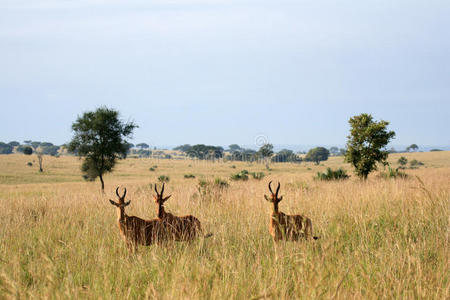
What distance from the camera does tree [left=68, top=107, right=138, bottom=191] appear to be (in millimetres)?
33875

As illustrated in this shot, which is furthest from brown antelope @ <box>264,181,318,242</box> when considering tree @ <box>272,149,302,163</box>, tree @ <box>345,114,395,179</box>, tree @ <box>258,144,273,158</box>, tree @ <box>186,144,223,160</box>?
tree @ <box>186,144,223,160</box>

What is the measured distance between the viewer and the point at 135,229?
4.11m

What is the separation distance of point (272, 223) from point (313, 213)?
2504 millimetres

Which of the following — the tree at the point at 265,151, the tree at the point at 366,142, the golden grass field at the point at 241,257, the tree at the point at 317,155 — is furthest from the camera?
the tree at the point at 317,155

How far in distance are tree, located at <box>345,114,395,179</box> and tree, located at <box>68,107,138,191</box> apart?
2293cm

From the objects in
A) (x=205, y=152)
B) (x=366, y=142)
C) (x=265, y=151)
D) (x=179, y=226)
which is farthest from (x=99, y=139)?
(x=205, y=152)

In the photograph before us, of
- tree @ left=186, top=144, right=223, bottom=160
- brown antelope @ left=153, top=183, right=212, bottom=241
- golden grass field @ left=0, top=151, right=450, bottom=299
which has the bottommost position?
golden grass field @ left=0, top=151, right=450, bottom=299

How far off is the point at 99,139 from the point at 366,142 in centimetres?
2486

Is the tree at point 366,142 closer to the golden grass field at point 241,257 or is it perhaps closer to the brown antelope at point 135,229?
the golden grass field at point 241,257

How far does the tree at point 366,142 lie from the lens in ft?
66.4

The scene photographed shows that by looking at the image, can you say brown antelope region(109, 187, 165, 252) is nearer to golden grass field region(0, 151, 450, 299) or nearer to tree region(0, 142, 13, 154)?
golden grass field region(0, 151, 450, 299)

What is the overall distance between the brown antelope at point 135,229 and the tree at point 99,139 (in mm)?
31015

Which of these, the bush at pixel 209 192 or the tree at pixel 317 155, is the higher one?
the tree at pixel 317 155

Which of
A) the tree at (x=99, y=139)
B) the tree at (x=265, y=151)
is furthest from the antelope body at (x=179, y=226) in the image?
the tree at (x=265, y=151)
